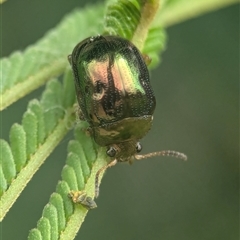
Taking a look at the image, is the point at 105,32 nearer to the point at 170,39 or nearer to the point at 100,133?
the point at 100,133

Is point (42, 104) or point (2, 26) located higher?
point (2, 26)

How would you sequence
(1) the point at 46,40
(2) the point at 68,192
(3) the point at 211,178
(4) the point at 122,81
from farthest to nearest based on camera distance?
(3) the point at 211,178 < (1) the point at 46,40 < (4) the point at 122,81 < (2) the point at 68,192

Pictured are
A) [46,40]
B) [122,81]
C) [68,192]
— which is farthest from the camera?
[46,40]

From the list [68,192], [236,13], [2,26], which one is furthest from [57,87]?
[236,13]

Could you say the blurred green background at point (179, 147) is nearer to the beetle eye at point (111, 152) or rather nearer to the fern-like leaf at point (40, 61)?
the fern-like leaf at point (40, 61)

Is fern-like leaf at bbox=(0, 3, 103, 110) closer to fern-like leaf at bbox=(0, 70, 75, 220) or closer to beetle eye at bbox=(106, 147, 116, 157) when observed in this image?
fern-like leaf at bbox=(0, 70, 75, 220)

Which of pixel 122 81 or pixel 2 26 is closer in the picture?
pixel 122 81

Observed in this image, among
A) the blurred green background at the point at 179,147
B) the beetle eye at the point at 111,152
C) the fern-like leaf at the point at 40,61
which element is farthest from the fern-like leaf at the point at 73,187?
the blurred green background at the point at 179,147
